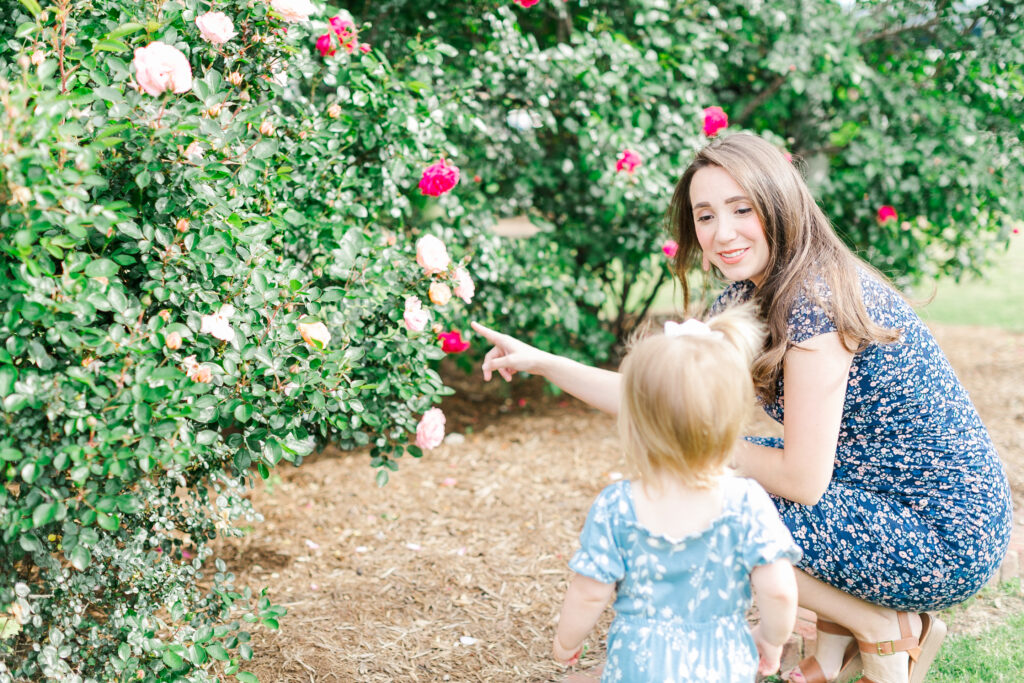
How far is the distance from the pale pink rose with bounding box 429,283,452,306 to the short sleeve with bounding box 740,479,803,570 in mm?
1037

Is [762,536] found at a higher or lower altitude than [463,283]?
higher

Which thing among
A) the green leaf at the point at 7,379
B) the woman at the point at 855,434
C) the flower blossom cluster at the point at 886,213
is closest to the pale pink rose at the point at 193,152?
the green leaf at the point at 7,379

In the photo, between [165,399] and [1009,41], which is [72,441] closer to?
[165,399]

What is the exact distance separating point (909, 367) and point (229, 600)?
1.71 metres

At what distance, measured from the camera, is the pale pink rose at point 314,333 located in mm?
1925

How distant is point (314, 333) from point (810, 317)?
1107 millimetres

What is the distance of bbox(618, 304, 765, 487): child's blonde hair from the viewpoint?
1.46 metres

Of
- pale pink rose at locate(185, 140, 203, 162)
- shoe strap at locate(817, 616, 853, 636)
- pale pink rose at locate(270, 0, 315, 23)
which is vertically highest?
pale pink rose at locate(270, 0, 315, 23)

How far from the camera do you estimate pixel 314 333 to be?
193 cm

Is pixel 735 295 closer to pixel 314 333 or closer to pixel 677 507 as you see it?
pixel 677 507

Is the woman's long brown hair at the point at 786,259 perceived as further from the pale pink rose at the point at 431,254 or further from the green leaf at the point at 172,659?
the green leaf at the point at 172,659

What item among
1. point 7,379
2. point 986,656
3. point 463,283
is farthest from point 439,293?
point 986,656

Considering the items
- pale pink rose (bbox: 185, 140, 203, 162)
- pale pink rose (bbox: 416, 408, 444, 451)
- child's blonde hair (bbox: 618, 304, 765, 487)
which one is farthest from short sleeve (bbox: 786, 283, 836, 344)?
pale pink rose (bbox: 185, 140, 203, 162)

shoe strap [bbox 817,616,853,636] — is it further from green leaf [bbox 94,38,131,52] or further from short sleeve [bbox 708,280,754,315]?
green leaf [bbox 94,38,131,52]
